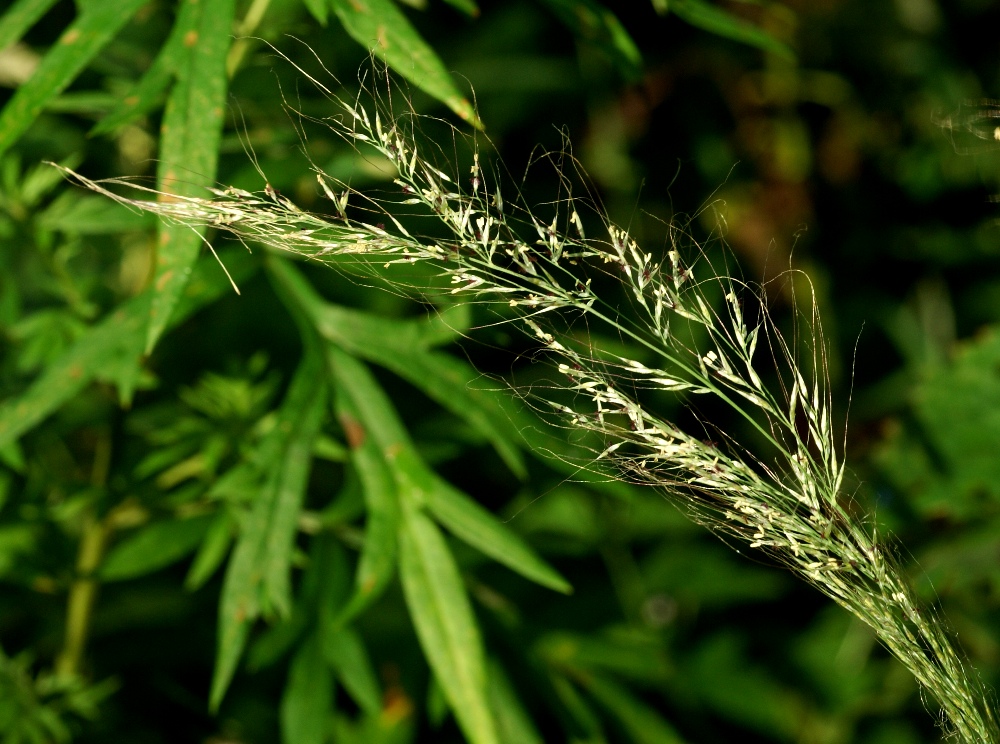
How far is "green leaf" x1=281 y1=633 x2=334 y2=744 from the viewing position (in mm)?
1692

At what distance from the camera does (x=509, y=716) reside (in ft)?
6.10

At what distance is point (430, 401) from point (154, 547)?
92 cm

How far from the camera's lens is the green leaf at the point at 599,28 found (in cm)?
142

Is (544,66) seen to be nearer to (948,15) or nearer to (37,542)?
(948,15)

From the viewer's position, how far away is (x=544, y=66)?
3.20 meters

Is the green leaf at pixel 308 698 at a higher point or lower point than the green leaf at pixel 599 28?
lower

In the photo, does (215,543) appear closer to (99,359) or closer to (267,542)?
(267,542)

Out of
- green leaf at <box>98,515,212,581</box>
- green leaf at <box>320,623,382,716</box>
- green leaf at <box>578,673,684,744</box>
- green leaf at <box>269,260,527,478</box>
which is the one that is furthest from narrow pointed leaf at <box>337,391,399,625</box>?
green leaf at <box>578,673,684,744</box>

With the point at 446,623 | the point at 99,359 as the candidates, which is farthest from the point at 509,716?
the point at 99,359

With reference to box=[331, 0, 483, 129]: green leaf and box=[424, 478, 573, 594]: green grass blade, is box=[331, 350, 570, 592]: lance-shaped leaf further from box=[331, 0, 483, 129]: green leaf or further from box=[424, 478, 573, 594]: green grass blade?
box=[331, 0, 483, 129]: green leaf

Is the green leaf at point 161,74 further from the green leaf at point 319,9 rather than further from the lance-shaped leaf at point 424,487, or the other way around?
the lance-shaped leaf at point 424,487

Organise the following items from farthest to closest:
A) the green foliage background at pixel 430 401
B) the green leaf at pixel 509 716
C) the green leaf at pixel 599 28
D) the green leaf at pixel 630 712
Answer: the green leaf at pixel 630 712
the green leaf at pixel 509 716
the green foliage background at pixel 430 401
the green leaf at pixel 599 28

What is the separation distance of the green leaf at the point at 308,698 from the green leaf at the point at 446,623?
0.34 m

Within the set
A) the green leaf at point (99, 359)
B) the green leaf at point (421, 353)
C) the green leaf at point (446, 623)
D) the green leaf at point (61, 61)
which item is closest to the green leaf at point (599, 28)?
the green leaf at point (421, 353)
